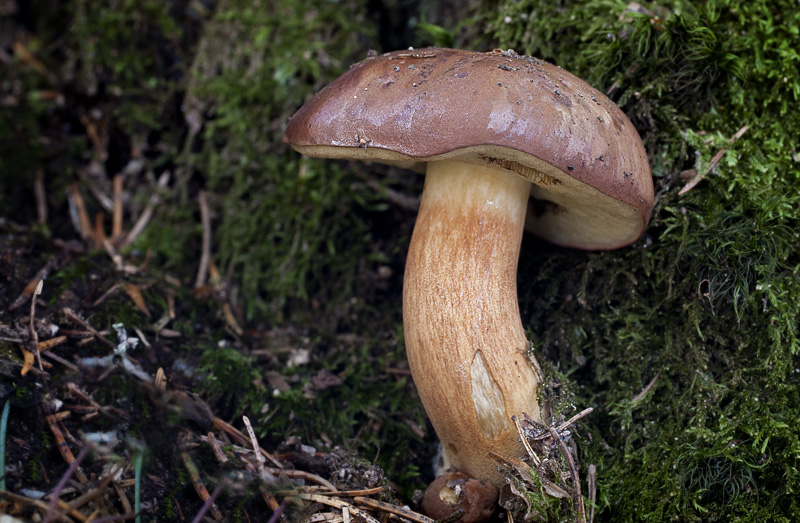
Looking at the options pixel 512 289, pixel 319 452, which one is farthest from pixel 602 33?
pixel 319 452

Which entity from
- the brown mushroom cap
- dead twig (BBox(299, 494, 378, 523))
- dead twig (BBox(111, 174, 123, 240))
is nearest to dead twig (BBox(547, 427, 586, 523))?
dead twig (BBox(299, 494, 378, 523))

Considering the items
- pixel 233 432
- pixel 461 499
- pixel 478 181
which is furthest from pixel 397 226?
pixel 461 499

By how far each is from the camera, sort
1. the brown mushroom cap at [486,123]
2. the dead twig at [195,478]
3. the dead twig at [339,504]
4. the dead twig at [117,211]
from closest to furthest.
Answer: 1. the brown mushroom cap at [486,123]
2. the dead twig at [195,478]
3. the dead twig at [339,504]
4. the dead twig at [117,211]

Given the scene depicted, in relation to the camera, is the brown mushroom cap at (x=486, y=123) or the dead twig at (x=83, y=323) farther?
the dead twig at (x=83, y=323)

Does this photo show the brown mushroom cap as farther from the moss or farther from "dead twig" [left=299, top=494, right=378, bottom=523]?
"dead twig" [left=299, top=494, right=378, bottom=523]

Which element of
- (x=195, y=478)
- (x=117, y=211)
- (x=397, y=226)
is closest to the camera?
(x=195, y=478)

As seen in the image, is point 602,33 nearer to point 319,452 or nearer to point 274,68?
point 274,68

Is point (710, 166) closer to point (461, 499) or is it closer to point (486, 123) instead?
point (486, 123)

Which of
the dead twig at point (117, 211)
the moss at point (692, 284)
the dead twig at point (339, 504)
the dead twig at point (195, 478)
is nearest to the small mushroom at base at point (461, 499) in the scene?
the dead twig at point (339, 504)

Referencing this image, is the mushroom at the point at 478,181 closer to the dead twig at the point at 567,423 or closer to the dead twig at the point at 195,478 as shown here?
the dead twig at the point at 567,423
